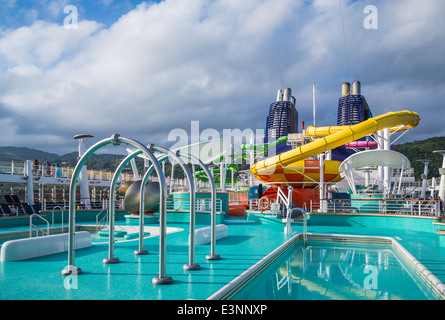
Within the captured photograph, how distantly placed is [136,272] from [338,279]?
11.8ft

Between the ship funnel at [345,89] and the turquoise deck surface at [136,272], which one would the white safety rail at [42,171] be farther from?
the ship funnel at [345,89]

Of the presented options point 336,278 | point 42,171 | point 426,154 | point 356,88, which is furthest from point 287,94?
point 336,278

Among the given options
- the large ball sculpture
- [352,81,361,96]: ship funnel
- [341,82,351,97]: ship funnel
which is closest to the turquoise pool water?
the large ball sculpture

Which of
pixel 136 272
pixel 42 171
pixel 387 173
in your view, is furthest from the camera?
pixel 42 171

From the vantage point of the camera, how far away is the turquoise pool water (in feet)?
17.1

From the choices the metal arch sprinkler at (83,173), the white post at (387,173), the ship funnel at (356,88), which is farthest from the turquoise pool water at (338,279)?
the ship funnel at (356,88)

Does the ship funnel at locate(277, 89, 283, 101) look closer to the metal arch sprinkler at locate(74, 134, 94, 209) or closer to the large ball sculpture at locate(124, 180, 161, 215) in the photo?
the metal arch sprinkler at locate(74, 134, 94, 209)

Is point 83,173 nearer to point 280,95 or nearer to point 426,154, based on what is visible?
point 426,154

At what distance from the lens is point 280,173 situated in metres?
19.0

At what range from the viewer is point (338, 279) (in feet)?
20.3

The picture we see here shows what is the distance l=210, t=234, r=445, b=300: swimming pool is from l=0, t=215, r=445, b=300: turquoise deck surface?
26 cm

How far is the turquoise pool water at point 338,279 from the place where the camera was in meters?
5.22

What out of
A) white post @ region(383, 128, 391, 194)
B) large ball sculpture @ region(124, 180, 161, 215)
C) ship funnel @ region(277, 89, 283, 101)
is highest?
ship funnel @ region(277, 89, 283, 101)
